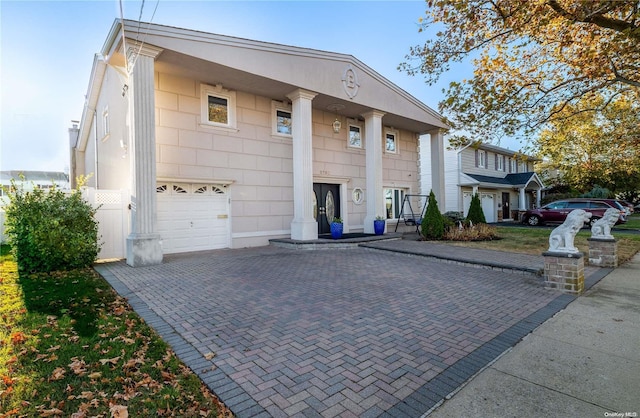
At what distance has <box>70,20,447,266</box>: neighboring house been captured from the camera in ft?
25.6

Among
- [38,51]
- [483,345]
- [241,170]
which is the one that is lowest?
[483,345]

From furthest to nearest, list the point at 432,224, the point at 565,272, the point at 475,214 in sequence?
the point at 475,214, the point at 432,224, the point at 565,272

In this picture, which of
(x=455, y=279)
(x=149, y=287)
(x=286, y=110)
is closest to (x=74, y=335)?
(x=149, y=287)

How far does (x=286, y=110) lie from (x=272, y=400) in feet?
35.4

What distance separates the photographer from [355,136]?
14.3m

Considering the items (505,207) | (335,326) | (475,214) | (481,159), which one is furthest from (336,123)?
(505,207)

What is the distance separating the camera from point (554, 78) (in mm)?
9445

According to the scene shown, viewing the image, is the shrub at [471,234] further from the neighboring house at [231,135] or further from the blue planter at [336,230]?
the blue planter at [336,230]

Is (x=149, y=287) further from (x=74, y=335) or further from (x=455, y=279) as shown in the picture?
(x=455, y=279)

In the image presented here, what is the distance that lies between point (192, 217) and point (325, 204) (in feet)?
17.5

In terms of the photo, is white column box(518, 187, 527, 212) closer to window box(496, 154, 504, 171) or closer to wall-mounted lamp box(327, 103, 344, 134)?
window box(496, 154, 504, 171)

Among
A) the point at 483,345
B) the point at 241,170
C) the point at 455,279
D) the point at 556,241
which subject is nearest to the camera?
the point at 483,345

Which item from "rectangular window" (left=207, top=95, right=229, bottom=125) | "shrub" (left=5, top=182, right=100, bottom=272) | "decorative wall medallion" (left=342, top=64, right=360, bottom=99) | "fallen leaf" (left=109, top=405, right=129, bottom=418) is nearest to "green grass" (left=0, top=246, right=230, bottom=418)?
"fallen leaf" (left=109, top=405, right=129, bottom=418)

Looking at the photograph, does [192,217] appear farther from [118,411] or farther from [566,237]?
[566,237]
